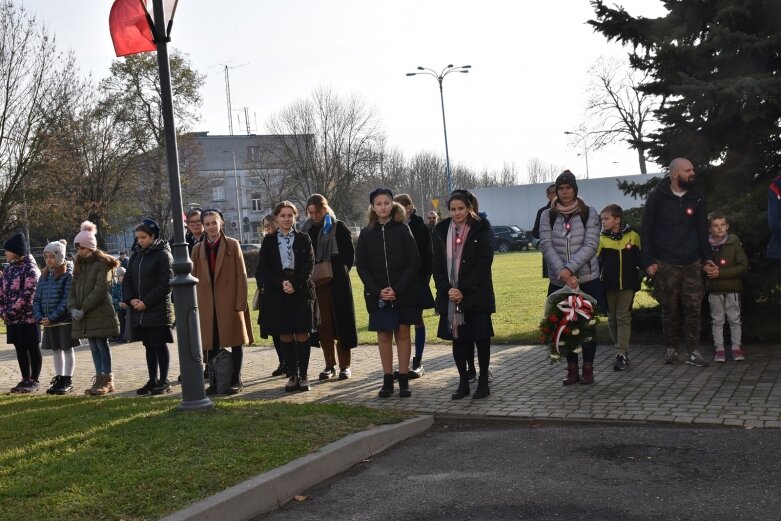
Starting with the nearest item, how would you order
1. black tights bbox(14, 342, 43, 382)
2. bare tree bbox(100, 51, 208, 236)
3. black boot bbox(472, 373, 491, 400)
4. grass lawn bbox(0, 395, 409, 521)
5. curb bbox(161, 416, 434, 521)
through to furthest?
1. curb bbox(161, 416, 434, 521)
2. grass lawn bbox(0, 395, 409, 521)
3. black boot bbox(472, 373, 491, 400)
4. black tights bbox(14, 342, 43, 382)
5. bare tree bbox(100, 51, 208, 236)

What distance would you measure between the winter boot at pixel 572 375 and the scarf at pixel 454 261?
1245 mm

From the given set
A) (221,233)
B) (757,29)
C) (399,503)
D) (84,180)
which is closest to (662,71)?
(757,29)

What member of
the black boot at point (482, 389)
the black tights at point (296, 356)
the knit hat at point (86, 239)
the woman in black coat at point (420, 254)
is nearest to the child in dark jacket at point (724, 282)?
the black boot at point (482, 389)

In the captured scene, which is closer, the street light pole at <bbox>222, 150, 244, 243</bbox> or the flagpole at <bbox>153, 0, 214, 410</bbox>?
the flagpole at <bbox>153, 0, 214, 410</bbox>

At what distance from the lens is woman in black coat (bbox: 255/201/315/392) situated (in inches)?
357

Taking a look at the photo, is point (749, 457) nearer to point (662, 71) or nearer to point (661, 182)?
point (661, 182)

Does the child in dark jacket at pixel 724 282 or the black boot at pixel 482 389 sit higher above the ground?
the child in dark jacket at pixel 724 282

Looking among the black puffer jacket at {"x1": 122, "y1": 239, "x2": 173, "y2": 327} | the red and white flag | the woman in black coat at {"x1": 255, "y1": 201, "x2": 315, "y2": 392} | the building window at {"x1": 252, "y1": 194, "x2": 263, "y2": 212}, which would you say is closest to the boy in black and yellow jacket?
the woman in black coat at {"x1": 255, "y1": 201, "x2": 315, "y2": 392}

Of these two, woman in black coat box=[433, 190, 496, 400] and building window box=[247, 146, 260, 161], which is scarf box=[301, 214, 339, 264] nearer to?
woman in black coat box=[433, 190, 496, 400]

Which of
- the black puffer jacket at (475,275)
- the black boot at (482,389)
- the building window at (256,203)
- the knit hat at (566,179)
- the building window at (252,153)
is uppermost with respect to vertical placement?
the building window at (252,153)

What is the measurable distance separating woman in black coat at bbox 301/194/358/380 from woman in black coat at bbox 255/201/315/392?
44 centimetres

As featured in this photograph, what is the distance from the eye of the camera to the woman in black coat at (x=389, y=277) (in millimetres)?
8523

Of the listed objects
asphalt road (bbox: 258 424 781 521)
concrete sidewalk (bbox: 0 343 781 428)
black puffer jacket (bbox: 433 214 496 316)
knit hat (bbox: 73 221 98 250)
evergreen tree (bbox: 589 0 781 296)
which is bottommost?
asphalt road (bbox: 258 424 781 521)

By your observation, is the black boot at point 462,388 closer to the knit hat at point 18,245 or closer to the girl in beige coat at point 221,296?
the girl in beige coat at point 221,296
